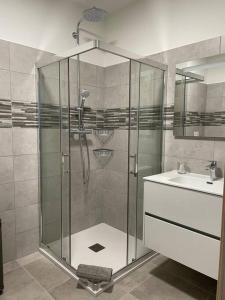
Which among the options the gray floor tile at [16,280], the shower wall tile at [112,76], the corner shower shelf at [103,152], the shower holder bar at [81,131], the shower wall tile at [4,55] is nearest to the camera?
the gray floor tile at [16,280]

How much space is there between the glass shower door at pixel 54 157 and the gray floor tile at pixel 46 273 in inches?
5.1

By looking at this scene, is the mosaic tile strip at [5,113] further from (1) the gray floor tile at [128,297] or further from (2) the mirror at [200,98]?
(1) the gray floor tile at [128,297]

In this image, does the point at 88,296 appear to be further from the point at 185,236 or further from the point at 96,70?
the point at 96,70

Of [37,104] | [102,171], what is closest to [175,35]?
[37,104]

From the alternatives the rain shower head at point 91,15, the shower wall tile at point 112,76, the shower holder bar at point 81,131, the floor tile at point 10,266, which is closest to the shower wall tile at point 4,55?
the rain shower head at point 91,15

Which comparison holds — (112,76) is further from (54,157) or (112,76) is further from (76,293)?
(76,293)

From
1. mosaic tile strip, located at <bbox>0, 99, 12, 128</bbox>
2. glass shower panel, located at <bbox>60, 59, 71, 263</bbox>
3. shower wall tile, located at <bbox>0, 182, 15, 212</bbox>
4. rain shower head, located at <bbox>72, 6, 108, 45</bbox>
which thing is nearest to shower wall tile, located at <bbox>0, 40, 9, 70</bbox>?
mosaic tile strip, located at <bbox>0, 99, 12, 128</bbox>

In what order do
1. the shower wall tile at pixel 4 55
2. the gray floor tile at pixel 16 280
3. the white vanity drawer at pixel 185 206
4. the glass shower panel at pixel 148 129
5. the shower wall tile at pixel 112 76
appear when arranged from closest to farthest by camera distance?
the white vanity drawer at pixel 185 206 < the gray floor tile at pixel 16 280 < the shower wall tile at pixel 4 55 < the glass shower panel at pixel 148 129 < the shower wall tile at pixel 112 76

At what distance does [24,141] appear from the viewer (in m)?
2.27

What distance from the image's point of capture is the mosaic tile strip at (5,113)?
2.09 metres

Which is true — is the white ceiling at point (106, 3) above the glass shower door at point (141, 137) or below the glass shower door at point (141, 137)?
above

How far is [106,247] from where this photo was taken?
2.54 metres

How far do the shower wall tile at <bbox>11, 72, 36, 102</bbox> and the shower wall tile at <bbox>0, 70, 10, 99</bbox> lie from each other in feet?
0.12

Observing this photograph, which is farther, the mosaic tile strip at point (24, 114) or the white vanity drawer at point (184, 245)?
the mosaic tile strip at point (24, 114)
